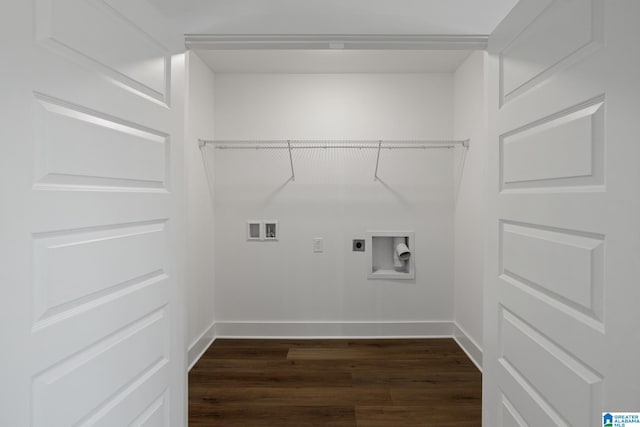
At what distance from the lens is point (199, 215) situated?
9.22ft

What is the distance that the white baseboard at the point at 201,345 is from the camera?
8.67 feet

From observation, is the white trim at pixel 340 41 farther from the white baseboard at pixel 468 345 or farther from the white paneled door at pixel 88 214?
the white baseboard at pixel 468 345

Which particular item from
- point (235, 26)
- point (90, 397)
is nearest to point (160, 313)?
point (90, 397)

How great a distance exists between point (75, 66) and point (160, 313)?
85 centimetres

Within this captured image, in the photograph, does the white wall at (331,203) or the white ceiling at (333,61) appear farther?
the white wall at (331,203)

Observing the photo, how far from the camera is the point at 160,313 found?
4.20 feet

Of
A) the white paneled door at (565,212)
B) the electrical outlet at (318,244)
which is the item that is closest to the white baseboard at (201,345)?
the electrical outlet at (318,244)

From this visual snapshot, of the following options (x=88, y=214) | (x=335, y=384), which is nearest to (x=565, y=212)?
(x=88, y=214)

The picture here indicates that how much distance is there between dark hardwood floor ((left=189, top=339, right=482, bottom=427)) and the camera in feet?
6.69

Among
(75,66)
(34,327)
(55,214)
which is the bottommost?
(34,327)

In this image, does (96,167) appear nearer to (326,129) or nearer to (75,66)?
(75,66)
